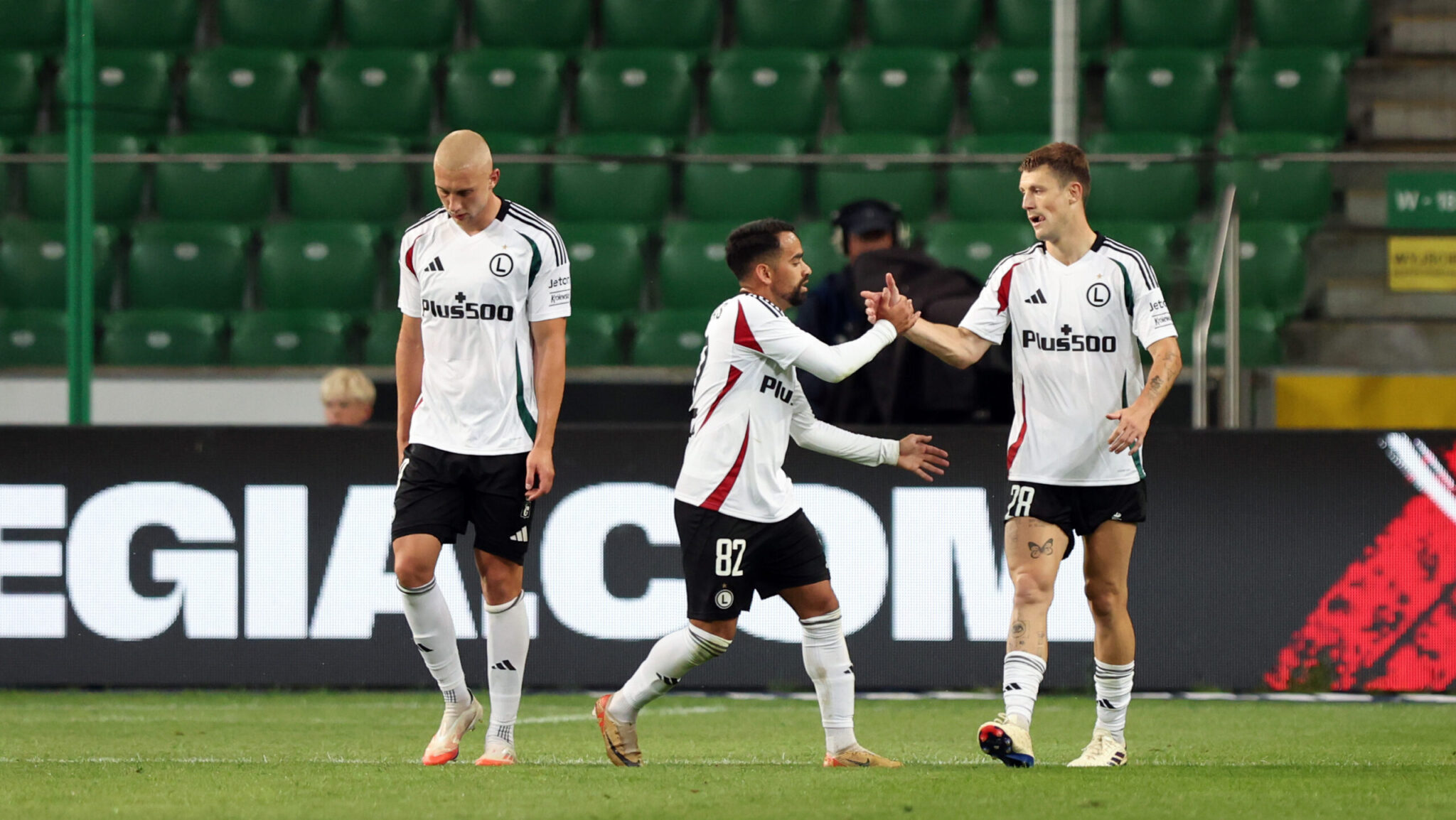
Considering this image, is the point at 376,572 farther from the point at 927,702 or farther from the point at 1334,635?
the point at 1334,635

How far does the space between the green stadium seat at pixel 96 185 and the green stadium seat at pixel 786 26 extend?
194 inches

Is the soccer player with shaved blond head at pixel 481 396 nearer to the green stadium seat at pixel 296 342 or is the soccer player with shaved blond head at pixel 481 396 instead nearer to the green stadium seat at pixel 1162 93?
the green stadium seat at pixel 296 342

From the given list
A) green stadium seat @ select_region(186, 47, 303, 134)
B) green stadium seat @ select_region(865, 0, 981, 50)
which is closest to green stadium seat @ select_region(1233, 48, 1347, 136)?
green stadium seat @ select_region(865, 0, 981, 50)

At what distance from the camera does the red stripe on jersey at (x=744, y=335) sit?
577 cm

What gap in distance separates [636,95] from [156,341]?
423 cm

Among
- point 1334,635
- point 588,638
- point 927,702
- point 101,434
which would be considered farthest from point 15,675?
point 1334,635

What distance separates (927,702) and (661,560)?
4.41 feet

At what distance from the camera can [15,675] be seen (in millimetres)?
8727

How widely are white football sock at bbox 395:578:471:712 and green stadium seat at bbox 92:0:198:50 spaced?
247 inches

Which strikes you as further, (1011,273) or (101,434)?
(101,434)

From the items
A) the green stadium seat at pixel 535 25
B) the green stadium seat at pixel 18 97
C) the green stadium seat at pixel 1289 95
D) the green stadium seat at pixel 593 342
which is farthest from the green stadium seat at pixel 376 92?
the green stadium seat at pixel 1289 95

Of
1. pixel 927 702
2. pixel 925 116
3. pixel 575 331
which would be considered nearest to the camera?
pixel 927 702

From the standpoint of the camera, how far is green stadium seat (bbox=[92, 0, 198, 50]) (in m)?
11.7

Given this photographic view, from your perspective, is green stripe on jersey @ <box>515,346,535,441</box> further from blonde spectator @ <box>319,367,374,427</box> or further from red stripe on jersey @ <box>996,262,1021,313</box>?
blonde spectator @ <box>319,367,374,427</box>
